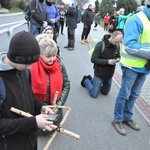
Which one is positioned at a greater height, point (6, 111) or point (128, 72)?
point (6, 111)

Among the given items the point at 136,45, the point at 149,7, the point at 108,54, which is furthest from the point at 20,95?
the point at 108,54

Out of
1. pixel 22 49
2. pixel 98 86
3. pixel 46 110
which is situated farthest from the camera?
pixel 98 86

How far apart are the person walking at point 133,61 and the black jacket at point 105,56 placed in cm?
119

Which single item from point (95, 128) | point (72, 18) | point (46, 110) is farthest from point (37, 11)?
point (46, 110)

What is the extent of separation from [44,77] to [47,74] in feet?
0.18

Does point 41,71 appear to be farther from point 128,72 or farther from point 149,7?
point 149,7

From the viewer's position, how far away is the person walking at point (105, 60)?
4.71 meters

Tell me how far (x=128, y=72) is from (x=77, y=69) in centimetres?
399

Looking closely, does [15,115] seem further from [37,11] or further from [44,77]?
[37,11]

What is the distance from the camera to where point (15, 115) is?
190 cm

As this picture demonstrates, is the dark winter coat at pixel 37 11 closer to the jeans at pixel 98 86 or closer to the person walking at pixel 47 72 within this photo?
the jeans at pixel 98 86

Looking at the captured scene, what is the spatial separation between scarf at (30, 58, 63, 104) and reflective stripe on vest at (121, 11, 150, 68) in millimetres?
1021

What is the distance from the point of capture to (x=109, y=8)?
4194 centimetres

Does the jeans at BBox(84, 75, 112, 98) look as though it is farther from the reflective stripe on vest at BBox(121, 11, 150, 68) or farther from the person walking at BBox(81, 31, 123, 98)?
the reflective stripe on vest at BBox(121, 11, 150, 68)
